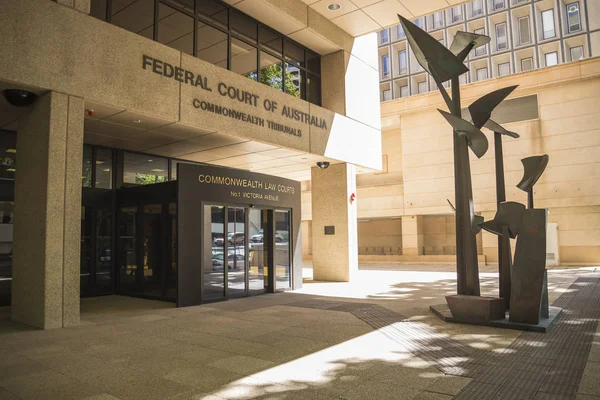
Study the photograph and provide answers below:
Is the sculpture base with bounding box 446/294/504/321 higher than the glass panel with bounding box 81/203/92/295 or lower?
lower

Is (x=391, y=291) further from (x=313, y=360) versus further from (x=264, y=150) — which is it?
(x=313, y=360)

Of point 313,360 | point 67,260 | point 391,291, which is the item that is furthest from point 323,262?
point 313,360

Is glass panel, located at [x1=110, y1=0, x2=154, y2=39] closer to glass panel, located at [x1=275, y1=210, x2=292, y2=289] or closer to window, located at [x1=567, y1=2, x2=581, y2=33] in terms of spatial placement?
glass panel, located at [x1=275, y1=210, x2=292, y2=289]

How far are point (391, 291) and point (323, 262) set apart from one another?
3.71m

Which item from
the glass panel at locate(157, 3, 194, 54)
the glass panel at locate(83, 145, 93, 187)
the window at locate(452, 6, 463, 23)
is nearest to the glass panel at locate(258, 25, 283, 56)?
the glass panel at locate(157, 3, 194, 54)

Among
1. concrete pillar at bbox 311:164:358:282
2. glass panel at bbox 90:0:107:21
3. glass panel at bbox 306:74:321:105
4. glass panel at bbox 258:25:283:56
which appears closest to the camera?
glass panel at bbox 90:0:107:21

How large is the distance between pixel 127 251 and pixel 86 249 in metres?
1.02

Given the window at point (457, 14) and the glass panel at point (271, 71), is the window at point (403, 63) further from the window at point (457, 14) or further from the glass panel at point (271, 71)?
the glass panel at point (271, 71)

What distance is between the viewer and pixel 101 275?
479 inches

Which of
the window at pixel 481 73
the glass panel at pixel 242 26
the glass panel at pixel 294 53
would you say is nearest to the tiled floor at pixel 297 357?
the glass panel at pixel 242 26

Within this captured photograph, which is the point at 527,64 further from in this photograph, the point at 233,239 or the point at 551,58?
the point at 233,239

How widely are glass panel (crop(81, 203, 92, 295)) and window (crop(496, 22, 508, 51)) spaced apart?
36.9 m

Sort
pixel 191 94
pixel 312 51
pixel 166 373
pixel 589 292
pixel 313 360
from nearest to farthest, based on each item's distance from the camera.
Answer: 1. pixel 166 373
2. pixel 313 360
3. pixel 191 94
4. pixel 589 292
5. pixel 312 51

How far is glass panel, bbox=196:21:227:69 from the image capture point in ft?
40.0
